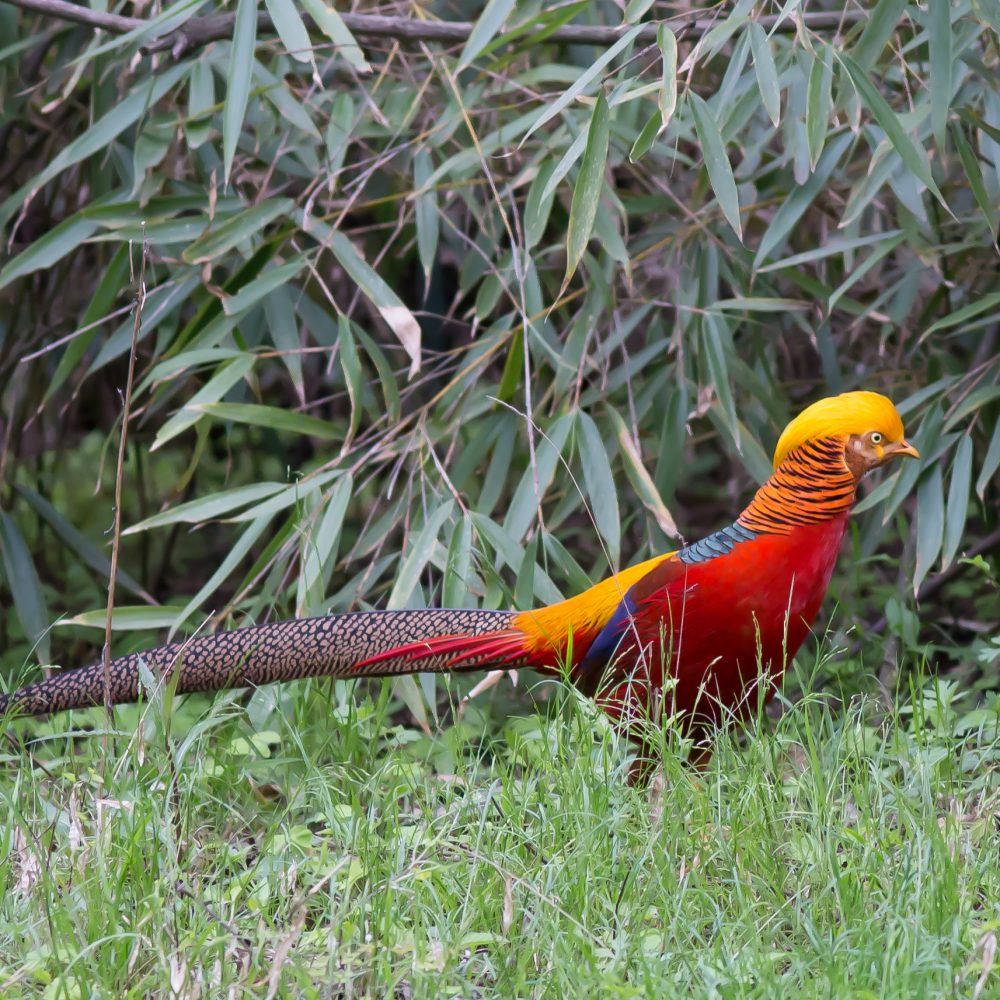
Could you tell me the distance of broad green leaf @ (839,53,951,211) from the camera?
2.44 metres

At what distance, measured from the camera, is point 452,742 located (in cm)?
261

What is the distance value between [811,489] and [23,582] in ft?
6.61

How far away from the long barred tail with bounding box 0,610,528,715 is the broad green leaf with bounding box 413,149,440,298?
90cm

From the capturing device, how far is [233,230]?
10.3 ft

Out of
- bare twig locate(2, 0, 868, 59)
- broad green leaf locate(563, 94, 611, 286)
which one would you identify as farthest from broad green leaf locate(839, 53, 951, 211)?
bare twig locate(2, 0, 868, 59)

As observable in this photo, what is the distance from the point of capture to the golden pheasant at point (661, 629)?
2525mm

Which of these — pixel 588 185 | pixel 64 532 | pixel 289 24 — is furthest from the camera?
pixel 64 532

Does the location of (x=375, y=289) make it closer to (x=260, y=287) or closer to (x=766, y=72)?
(x=260, y=287)

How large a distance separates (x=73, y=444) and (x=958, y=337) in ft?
10.6

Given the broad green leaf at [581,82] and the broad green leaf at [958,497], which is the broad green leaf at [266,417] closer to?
the broad green leaf at [581,82]

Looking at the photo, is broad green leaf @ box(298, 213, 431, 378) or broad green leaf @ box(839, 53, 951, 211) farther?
broad green leaf @ box(298, 213, 431, 378)

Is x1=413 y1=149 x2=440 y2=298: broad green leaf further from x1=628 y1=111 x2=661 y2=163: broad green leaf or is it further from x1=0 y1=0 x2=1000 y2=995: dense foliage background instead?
x1=628 y1=111 x2=661 y2=163: broad green leaf

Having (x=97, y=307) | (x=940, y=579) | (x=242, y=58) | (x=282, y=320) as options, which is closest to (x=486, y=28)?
(x=242, y=58)

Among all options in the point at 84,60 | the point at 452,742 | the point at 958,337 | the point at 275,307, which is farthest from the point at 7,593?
the point at 958,337
